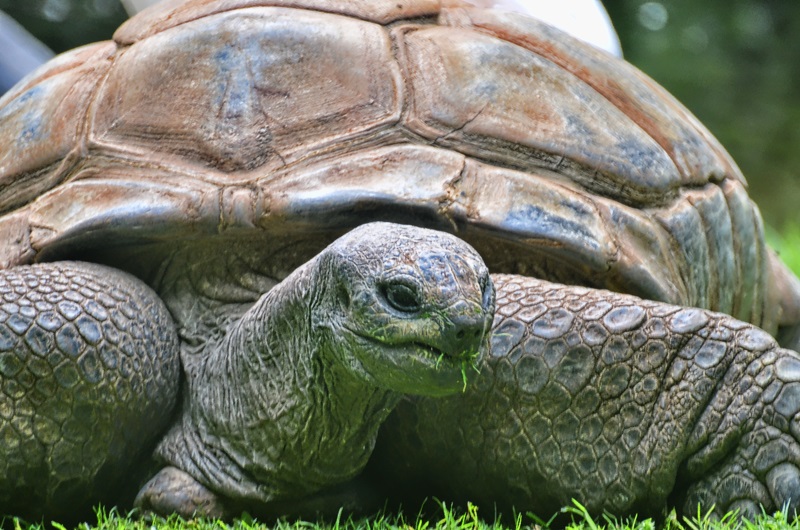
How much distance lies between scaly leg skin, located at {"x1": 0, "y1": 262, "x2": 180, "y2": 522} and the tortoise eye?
0.98 metres

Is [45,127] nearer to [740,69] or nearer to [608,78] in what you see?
[608,78]

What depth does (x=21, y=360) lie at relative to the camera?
113 inches

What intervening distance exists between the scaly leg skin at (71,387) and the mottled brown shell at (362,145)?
0.28 metres

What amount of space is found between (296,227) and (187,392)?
59 centimetres

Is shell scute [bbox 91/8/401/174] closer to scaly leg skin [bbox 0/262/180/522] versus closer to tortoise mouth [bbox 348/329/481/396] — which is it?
scaly leg skin [bbox 0/262/180/522]

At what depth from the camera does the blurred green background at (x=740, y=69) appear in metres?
12.6

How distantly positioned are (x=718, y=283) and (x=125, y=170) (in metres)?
2.20

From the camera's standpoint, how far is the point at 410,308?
233 cm

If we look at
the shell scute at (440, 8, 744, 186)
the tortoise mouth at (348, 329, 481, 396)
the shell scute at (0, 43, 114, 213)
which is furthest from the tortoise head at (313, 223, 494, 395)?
the shell scute at (440, 8, 744, 186)

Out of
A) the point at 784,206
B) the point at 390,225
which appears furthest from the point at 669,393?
the point at 784,206

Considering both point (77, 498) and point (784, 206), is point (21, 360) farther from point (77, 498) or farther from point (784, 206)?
point (784, 206)

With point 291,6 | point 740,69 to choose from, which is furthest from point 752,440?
point 740,69

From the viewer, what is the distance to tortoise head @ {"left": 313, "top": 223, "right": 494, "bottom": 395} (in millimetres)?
2291

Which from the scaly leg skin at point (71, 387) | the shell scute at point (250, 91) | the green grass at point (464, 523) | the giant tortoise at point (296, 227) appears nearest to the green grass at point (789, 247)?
the giant tortoise at point (296, 227)
